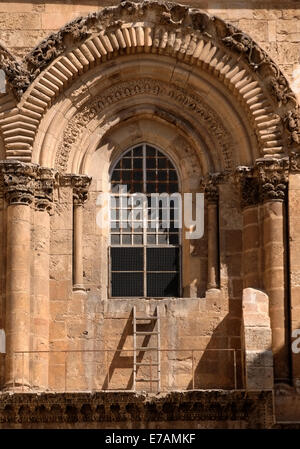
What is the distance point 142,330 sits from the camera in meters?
41.5

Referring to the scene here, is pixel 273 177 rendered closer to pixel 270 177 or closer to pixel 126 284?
pixel 270 177

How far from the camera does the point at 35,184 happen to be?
137 ft

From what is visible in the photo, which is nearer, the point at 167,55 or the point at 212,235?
the point at 212,235

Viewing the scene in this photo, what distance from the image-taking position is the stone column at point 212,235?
137ft

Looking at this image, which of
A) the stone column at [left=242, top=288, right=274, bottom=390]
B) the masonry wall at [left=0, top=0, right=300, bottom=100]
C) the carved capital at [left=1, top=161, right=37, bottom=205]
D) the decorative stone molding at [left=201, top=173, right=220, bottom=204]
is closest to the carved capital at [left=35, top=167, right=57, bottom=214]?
the carved capital at [left=1, top=161, right=37, bottom=205]

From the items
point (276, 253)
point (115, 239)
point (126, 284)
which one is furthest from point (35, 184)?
point (276, 253)

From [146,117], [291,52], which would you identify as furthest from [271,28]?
[146,117]

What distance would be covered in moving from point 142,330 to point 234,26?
22.2 ft

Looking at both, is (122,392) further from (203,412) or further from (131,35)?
(131,35)

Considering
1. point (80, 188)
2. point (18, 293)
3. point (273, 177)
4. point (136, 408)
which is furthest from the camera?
point (80, 188)

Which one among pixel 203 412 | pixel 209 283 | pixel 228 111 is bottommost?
pixel 203 412

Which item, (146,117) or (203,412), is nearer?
(203,412)

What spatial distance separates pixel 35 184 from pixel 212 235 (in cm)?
391

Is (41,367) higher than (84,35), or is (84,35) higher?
(84,35)
